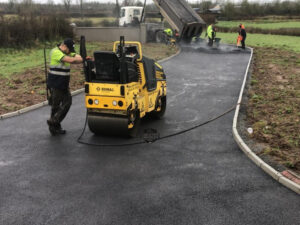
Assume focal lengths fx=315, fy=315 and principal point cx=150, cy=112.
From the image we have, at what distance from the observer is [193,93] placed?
11688mm

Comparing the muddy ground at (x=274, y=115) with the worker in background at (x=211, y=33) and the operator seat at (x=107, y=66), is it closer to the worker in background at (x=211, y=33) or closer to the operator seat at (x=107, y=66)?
the operator seat at (x=107, y=66)

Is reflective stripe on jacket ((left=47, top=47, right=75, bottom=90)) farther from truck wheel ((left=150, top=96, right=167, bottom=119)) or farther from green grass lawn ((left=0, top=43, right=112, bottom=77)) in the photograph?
green grass lawn ((left=0, top=43, right=112, bottom=77))

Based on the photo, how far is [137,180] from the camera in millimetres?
5430

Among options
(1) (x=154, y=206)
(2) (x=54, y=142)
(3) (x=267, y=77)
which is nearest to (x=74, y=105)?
(2) (x=54, y=142)

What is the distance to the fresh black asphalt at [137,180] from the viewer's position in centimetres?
445

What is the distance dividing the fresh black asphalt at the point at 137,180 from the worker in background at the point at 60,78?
0.52 m

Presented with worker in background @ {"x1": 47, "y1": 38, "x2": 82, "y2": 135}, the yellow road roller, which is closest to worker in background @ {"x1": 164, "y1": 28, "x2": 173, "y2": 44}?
the yellow road roller

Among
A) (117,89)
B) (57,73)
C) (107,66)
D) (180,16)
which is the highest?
(180,16)

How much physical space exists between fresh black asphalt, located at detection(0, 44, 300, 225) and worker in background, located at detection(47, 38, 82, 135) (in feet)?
1.70

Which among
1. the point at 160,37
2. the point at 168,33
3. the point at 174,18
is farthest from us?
the point at 160,37

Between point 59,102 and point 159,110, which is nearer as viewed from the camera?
point 59,102

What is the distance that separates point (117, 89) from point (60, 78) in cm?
156

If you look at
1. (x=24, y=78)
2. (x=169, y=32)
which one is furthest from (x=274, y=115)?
(x=169, y=32)

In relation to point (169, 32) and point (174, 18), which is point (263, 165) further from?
point (174, 18)
